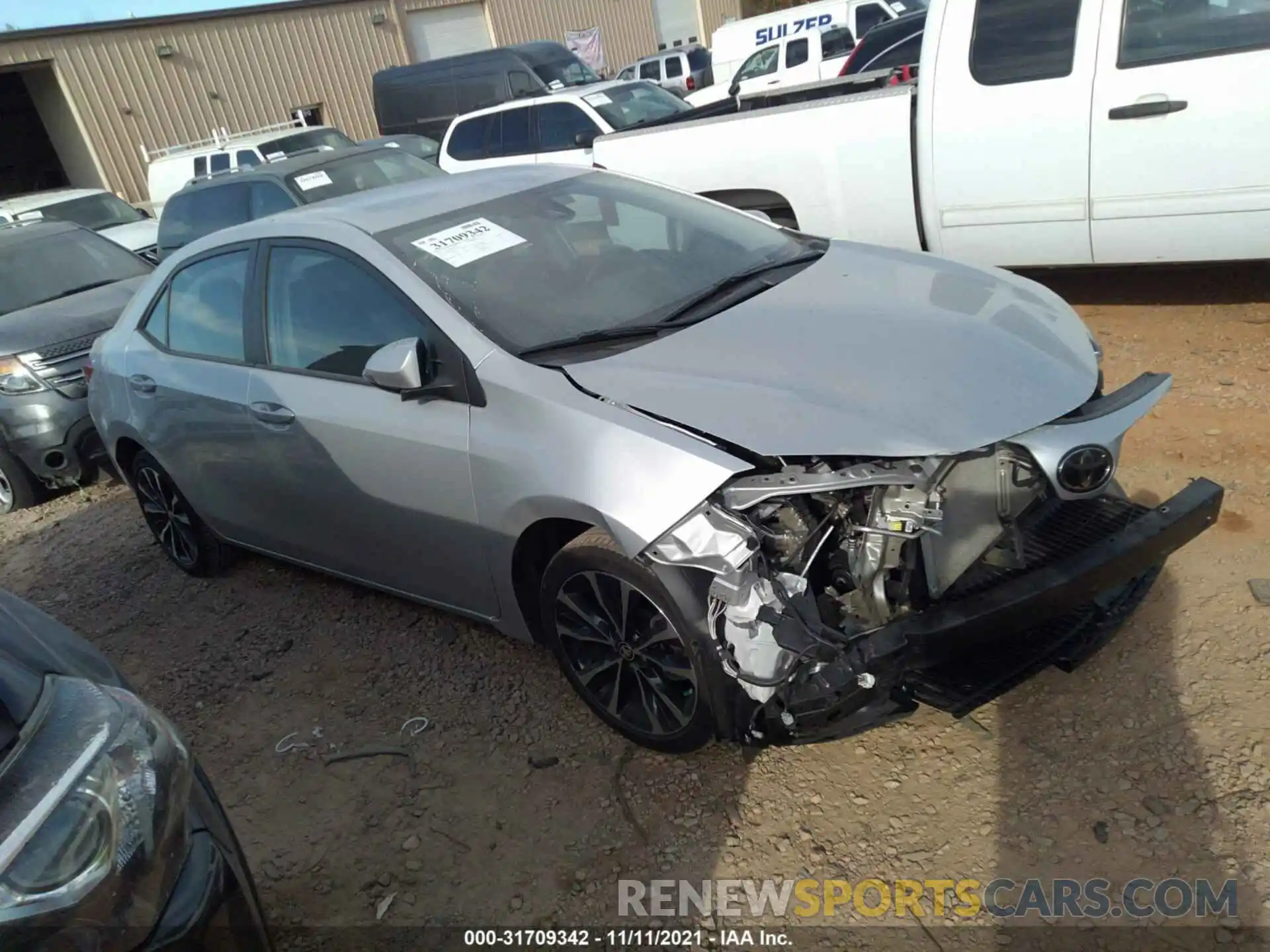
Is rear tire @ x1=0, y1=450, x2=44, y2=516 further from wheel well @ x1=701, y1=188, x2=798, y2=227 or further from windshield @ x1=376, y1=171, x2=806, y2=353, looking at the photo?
wheel well @ x1=701, y1=188, x2=798, y2=227

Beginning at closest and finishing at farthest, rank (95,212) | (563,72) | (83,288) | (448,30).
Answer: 1. (83,288)
2. (95,212)
3. (563,72)
4. (448,30)

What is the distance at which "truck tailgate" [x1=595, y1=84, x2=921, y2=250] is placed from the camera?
565 centimetres

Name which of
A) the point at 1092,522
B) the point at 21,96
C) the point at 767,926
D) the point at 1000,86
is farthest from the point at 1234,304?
the point at 21,96

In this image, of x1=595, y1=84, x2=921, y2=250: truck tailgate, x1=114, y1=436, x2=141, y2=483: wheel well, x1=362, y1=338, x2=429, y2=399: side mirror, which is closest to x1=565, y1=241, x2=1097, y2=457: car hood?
x1=362, y1=338, x2=429, y2=399: side mirror

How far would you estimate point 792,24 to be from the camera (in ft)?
62.5

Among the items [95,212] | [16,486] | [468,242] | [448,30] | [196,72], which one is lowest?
[16,486]

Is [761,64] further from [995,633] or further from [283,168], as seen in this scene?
A: [995,633]

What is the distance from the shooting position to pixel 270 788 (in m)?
3.39

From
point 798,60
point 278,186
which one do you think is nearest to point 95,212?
point 278,186

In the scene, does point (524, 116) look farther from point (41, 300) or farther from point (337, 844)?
point (337, 844)

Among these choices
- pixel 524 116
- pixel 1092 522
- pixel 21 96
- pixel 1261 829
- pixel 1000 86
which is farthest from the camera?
pixel 21 96

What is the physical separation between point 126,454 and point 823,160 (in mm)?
4224

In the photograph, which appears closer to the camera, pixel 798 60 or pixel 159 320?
pixel 159 320

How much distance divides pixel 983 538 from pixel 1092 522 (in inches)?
17.1
